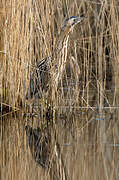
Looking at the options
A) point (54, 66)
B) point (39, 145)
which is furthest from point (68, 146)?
point (54, 66)

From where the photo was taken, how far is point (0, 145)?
4148 mm

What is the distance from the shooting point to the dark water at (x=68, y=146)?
136 inches

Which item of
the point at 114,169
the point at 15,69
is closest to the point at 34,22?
the point at 15,69

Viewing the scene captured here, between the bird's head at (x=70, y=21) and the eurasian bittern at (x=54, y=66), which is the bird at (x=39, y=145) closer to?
the eurasian bittern at (x=54, y=66)

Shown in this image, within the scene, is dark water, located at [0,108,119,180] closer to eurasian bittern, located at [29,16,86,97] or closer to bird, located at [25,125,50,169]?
bird, located at [25,125,50,169]

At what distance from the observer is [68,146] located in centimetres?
409

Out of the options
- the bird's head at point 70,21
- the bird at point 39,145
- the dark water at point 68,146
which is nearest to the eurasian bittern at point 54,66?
the bird's head at point 70,21

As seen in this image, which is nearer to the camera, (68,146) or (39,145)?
(68,146)

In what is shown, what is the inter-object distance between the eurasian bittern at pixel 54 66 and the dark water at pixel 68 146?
0.34 meters

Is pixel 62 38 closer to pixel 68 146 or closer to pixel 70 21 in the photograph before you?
pixel 70 21

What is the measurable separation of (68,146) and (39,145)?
27 cm

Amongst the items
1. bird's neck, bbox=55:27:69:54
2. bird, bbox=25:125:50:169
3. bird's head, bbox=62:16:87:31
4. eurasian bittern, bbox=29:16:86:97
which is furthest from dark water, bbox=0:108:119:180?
bird's head, bbox=62:16:87:31

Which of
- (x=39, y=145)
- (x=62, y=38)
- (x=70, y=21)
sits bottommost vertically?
(x=39, y=145)

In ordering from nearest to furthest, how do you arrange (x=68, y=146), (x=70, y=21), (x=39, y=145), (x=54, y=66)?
(x=68, y=146) < (x=39, y=145) < (x=54, y=66) < (x=70, y=21)
